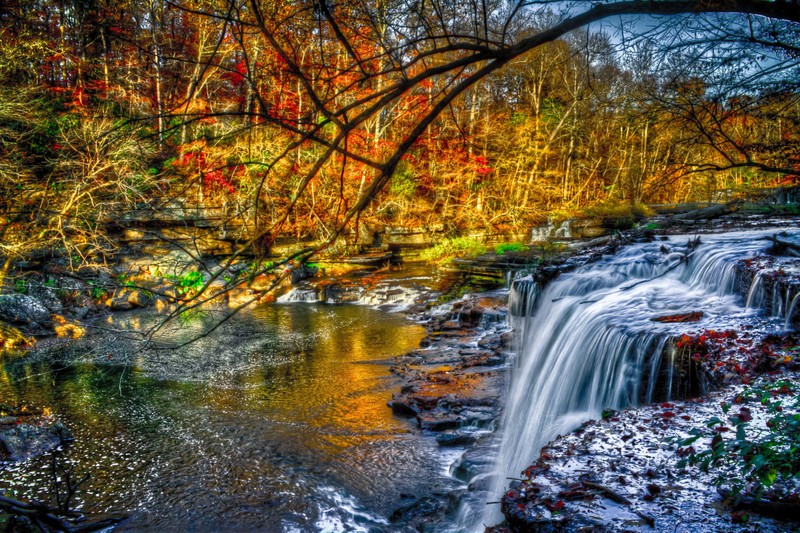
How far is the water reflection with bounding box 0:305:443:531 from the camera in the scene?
5.50 meters

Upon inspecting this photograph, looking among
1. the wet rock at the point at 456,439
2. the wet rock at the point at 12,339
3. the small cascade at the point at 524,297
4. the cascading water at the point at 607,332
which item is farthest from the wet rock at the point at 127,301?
the cascading water at the point at 607,332

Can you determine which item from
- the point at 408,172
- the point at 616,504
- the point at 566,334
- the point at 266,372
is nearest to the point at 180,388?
the point at 266,372

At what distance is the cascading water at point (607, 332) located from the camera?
5.82 m

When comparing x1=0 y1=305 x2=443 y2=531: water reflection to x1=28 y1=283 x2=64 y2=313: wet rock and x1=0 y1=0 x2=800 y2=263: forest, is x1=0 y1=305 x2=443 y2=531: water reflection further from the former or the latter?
x1=28 y1=283 x2=64 y2=313: wet rock

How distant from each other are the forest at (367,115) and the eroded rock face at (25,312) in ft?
6.29

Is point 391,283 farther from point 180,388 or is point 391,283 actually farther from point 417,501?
point 417,501

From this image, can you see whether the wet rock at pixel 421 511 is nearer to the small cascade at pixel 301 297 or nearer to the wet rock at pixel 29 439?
the wet rock at pixel 29 439

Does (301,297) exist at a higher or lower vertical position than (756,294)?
lower

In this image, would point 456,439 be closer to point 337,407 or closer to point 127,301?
point 337,407

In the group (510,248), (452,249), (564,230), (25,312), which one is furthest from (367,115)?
(564,230)

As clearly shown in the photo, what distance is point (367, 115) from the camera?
2393 millimetres

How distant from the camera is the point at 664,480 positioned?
3.36 m

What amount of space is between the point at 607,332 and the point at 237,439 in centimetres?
504

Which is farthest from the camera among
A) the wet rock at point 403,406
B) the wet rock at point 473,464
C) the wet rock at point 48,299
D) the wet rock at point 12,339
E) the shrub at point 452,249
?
the shrub at point 452,249
